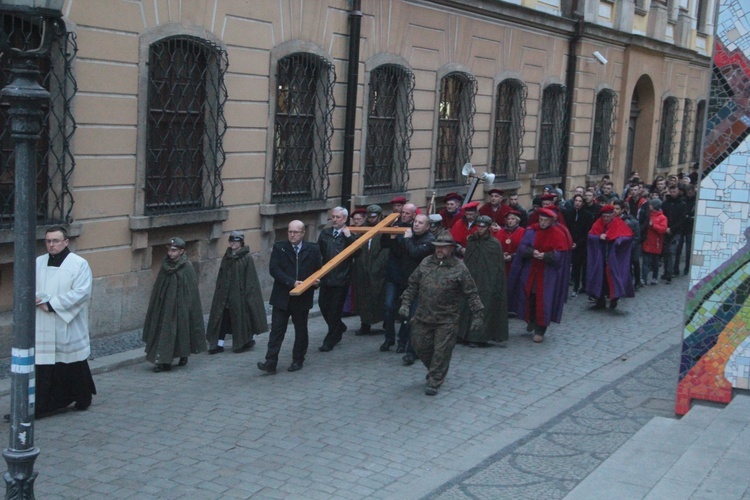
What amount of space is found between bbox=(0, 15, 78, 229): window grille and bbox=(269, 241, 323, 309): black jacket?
2.34 metres

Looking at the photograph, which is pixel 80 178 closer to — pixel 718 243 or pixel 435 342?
pixel 435 342

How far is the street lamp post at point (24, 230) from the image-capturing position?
19.5 ft

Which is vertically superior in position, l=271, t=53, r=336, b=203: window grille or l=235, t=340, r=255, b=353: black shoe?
l=271, t=53, r=336, b=203: window grille

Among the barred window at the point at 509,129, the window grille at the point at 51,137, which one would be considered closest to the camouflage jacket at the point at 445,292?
the window grille at the point at 51,137

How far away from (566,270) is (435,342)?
12.4ft

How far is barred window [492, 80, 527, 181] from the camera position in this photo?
21047 mm

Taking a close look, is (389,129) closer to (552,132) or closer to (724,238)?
(552,132)

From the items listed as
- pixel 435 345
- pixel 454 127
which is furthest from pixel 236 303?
pixel 454 127

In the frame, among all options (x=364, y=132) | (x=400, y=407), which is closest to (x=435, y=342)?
(x=400, y=407)

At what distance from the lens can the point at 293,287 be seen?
1049cm

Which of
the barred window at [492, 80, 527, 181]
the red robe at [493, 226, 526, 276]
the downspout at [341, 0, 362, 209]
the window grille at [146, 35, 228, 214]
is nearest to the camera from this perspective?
the window grille at [146, 35, 228, 214]

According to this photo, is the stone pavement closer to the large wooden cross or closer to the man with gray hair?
the man with gray hair

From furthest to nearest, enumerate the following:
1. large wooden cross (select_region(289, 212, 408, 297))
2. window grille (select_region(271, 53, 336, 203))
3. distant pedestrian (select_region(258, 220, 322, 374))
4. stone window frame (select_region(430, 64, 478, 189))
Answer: stone window frame (select_region(430, 64, 478, 189))
window grille (select_region(271, 53, 336, 203))
distant pedestrian (select_region(258, 220, 322, 374))
large wooden cross (select_region(289, 212, 408, 297))

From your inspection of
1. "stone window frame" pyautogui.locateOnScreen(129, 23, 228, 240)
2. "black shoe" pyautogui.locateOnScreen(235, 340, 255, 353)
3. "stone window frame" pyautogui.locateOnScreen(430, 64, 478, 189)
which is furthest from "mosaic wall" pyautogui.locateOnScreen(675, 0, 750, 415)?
"stone window frame" pyautogui.locateOnScreen(430, 64, 478, 189)
